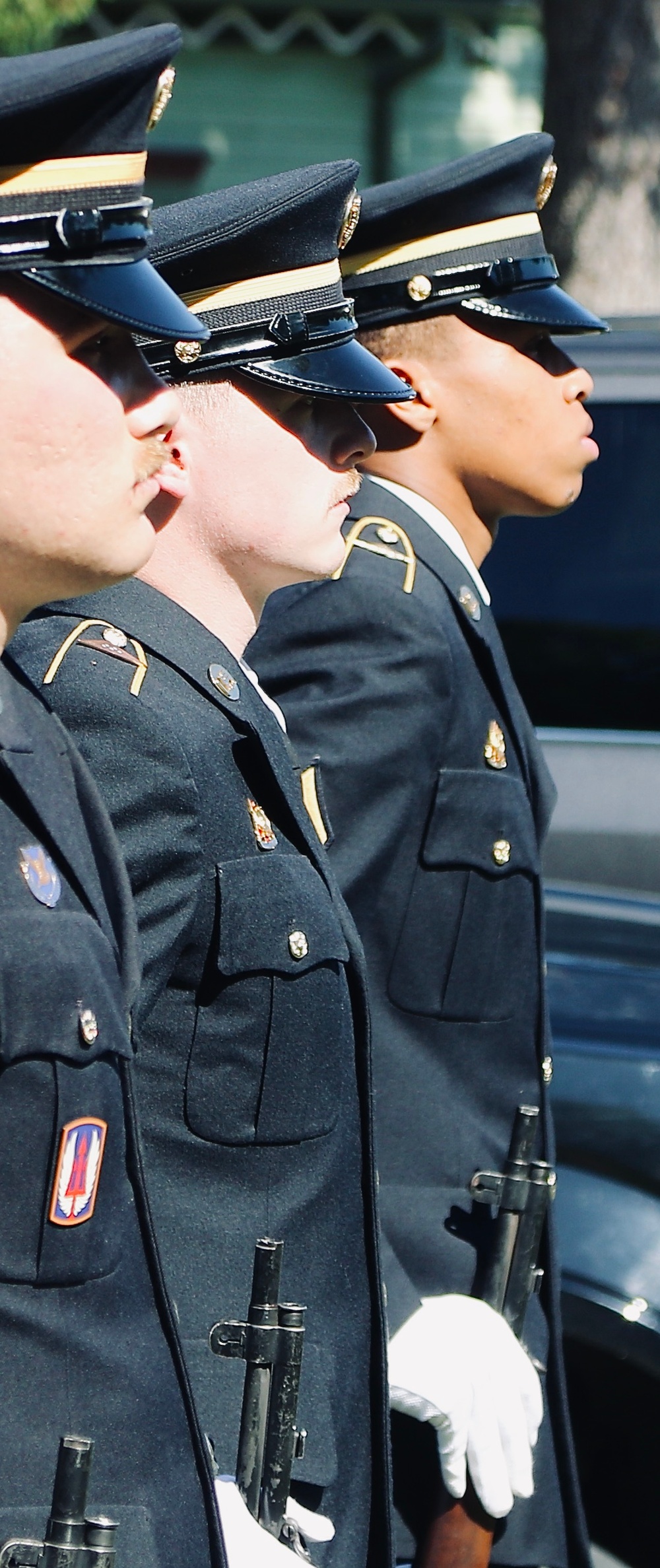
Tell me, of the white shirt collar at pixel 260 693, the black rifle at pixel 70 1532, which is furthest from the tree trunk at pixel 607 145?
the black rifle at pixel 70 1532

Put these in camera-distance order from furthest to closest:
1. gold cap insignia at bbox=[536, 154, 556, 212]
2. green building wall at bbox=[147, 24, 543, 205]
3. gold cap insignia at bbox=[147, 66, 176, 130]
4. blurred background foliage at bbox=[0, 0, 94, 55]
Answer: green building wall at bbox=[147, 24, 543, 205], blurred background foliage at bbox=[0, 0, 94, 55], gold cap insignia at bbox=[536, 154, 556, 212], gold cap insignia at bbox=[147, 66, 176, 130]

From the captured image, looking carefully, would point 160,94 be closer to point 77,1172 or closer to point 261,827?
point 261,827

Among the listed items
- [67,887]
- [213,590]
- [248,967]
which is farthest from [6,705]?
[213,590]

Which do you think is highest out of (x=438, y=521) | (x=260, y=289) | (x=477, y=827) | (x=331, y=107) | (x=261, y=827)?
(x=331, y=107)

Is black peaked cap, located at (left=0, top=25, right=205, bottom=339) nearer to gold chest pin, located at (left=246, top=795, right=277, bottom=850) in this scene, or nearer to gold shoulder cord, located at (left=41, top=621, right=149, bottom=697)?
gold shoulder cord, located at (left=41, top=621, right=149, bottom=697)

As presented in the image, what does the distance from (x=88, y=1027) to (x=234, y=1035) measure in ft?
1.42

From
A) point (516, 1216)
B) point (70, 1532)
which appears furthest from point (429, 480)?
point (70, 1532)

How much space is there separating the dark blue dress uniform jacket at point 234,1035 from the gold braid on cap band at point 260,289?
33 centimetres

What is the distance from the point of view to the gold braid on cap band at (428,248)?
280 centimetres

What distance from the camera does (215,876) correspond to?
1.87 meters

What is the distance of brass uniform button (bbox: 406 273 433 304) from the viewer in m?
2.77

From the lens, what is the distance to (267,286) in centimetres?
Result: 215

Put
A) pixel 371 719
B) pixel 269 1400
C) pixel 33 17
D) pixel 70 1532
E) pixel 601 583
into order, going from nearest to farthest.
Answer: pixel 70 1532 → pixel 269 1400 → pixel 371 719 → pixel 601 583 → pixel 33 17

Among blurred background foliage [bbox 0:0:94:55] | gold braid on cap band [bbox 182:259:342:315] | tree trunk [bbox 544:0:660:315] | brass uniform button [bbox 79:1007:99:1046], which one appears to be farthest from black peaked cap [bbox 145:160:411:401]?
blurred background foliage [bbox 0:0:94:55]
